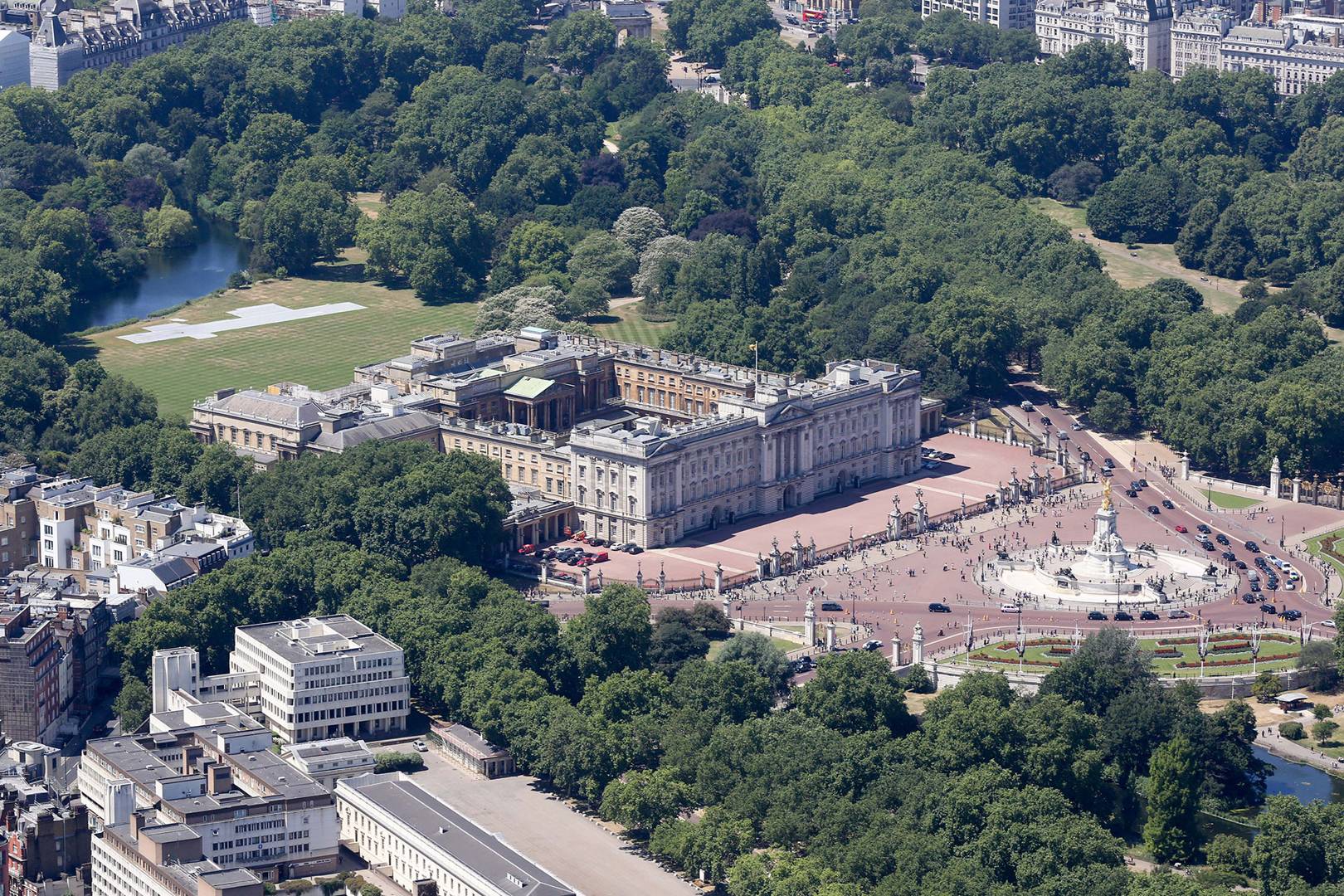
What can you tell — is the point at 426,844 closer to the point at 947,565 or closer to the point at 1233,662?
the point at 1233,662

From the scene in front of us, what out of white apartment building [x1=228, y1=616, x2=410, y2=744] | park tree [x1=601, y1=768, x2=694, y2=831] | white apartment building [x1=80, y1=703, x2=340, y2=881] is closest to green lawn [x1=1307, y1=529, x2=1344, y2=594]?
park tree [x1=601, y1=768, x2=694, y2=831]

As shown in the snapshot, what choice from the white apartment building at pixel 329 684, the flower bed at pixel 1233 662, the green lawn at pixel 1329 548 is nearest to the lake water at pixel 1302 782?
the flower bed at pixel 1233 662

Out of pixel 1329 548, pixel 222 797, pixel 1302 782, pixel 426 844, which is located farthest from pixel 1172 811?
pixel 1329 548

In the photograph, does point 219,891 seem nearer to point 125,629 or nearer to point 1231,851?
point 125,629

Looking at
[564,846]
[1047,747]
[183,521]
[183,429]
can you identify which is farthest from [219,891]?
[183,429]

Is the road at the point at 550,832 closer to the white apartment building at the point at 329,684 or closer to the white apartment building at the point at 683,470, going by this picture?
the white apartment building at the point at 329,684

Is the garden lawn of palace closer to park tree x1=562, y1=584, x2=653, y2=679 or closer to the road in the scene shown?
park tree x1=562, y1=584, x2=653, y2=679

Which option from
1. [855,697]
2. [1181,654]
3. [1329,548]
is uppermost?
[855,697]
